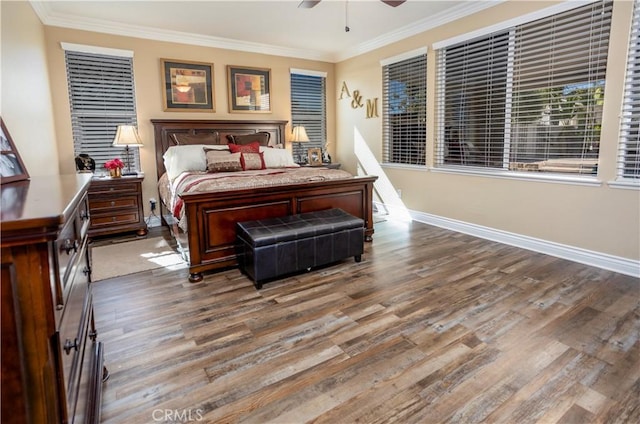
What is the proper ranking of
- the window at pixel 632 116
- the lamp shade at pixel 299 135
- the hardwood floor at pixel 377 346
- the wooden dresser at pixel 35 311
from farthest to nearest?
1. the lamp shade at pixel 299 135
2. the window at pixel 632 116
3. the hardwood floor at pixel 377 346
4. the wooden dresser at pixel 35 311

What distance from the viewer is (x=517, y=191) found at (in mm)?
4031

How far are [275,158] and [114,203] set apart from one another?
2.06m

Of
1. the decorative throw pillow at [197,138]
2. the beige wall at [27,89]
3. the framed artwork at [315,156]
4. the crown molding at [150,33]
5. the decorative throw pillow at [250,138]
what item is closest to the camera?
the beige wall at [27,89]

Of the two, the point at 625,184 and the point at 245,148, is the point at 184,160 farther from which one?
the point at 625,184

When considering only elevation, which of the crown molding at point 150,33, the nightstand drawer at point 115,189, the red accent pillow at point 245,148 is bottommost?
the nightstand drawer at point 115,189

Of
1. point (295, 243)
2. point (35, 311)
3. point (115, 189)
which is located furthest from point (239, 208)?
point (35, 311)

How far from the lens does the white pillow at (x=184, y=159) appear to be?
4.52m

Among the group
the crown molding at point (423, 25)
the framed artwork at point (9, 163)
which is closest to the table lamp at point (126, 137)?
the framed artwork at point (9, 163)

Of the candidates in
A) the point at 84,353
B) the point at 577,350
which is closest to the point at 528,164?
the point at 577,350

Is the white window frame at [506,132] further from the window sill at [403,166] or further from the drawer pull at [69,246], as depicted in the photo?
the drawer pull at [69,246]

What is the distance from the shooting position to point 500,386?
183 centimetres

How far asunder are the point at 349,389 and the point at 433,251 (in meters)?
2.39

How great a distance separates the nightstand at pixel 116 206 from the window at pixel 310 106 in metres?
2.74

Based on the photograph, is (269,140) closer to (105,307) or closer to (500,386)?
(105,307)
